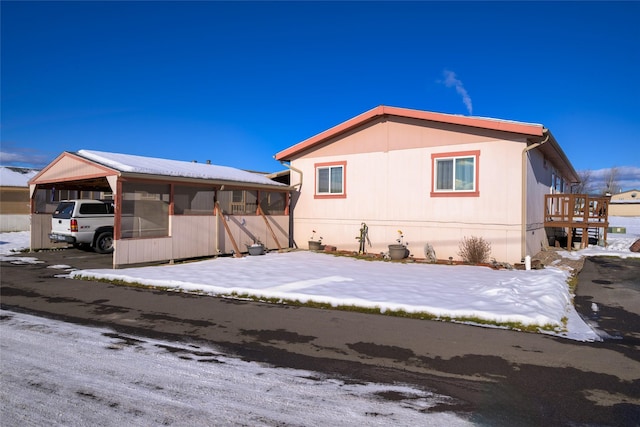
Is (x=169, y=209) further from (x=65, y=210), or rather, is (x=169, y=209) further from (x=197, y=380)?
(x=197, y=380)

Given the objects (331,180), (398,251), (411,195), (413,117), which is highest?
(413,117)

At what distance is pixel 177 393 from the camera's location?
338cm

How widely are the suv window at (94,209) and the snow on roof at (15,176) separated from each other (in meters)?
12.4

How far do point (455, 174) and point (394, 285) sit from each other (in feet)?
18.3

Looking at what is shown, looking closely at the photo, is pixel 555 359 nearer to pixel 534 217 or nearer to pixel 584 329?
pixel 584 329

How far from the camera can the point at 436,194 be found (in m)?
12.4

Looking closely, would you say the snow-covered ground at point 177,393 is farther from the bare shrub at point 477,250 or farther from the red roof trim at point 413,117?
the red roof trim at point 413,117

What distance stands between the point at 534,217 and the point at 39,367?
13329 millimetres

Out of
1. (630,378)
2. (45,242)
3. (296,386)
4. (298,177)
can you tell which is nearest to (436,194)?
(298,177)

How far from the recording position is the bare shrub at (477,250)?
11492 millimetres

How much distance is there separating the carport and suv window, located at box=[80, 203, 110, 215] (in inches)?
48.0

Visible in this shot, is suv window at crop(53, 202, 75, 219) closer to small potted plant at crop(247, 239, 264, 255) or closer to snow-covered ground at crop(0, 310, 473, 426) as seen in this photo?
small potted plant at crop(247, 239, 264, 255)

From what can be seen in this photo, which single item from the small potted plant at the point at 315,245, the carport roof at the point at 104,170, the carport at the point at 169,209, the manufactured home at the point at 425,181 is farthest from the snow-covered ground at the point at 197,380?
the small potted plant at the point at 315,245

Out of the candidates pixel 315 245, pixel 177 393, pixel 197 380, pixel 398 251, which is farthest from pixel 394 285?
pixel 315 245
